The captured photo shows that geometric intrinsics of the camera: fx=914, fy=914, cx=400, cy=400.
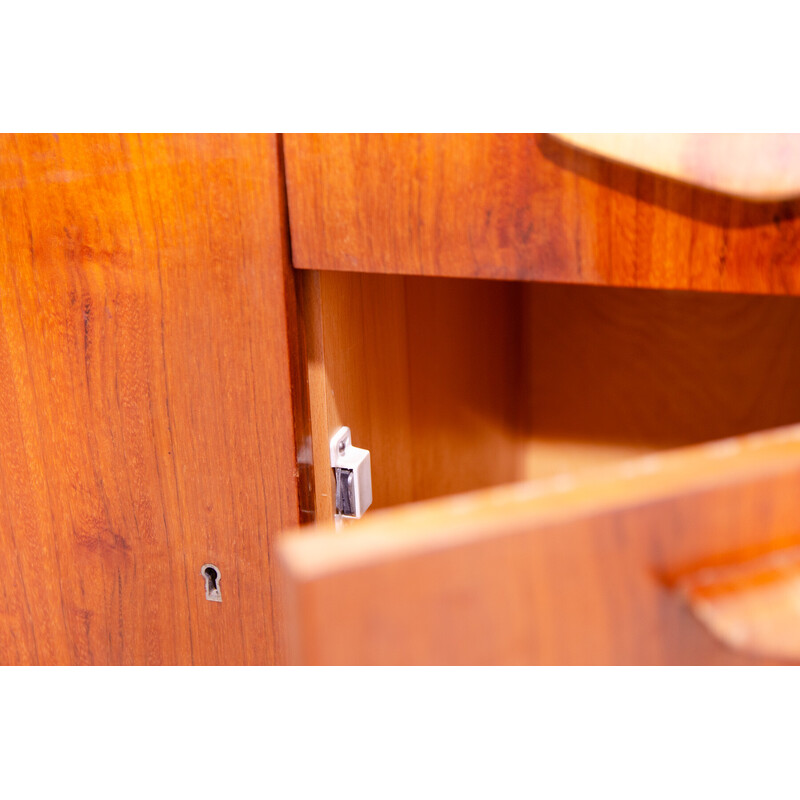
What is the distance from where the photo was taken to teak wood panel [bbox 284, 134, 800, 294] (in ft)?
1.15

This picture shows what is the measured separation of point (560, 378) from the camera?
834 millimetres

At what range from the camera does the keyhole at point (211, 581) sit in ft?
1.62

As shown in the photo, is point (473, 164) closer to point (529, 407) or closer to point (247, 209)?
point (247, 209)

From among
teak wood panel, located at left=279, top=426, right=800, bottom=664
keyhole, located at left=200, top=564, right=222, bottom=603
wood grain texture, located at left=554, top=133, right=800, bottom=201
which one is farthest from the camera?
keyhole, located at left=200, top=564, right=222, bottom=603

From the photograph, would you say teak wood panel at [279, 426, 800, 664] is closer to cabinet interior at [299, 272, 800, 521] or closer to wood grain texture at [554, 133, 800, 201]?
wood grain texture at [554, 133, 800, 201]

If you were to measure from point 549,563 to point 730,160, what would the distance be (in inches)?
7.0

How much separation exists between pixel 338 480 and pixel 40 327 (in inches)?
6.7

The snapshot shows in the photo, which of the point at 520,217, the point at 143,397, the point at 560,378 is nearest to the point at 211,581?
the point at 143,397

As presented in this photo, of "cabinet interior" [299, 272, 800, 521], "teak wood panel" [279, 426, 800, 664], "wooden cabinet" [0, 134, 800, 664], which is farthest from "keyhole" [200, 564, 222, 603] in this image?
"teak wood panel" [279, 426, 800, 664]

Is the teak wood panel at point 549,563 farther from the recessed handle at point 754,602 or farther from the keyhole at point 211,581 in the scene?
the keyhole at point 211,581

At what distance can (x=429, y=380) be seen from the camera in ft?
2.00

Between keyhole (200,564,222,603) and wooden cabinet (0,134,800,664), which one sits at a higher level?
wooden cabinet (0,134,800,664)

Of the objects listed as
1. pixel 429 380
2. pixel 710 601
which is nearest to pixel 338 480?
pixel 429 380

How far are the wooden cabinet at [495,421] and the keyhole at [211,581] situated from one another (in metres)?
0.07
